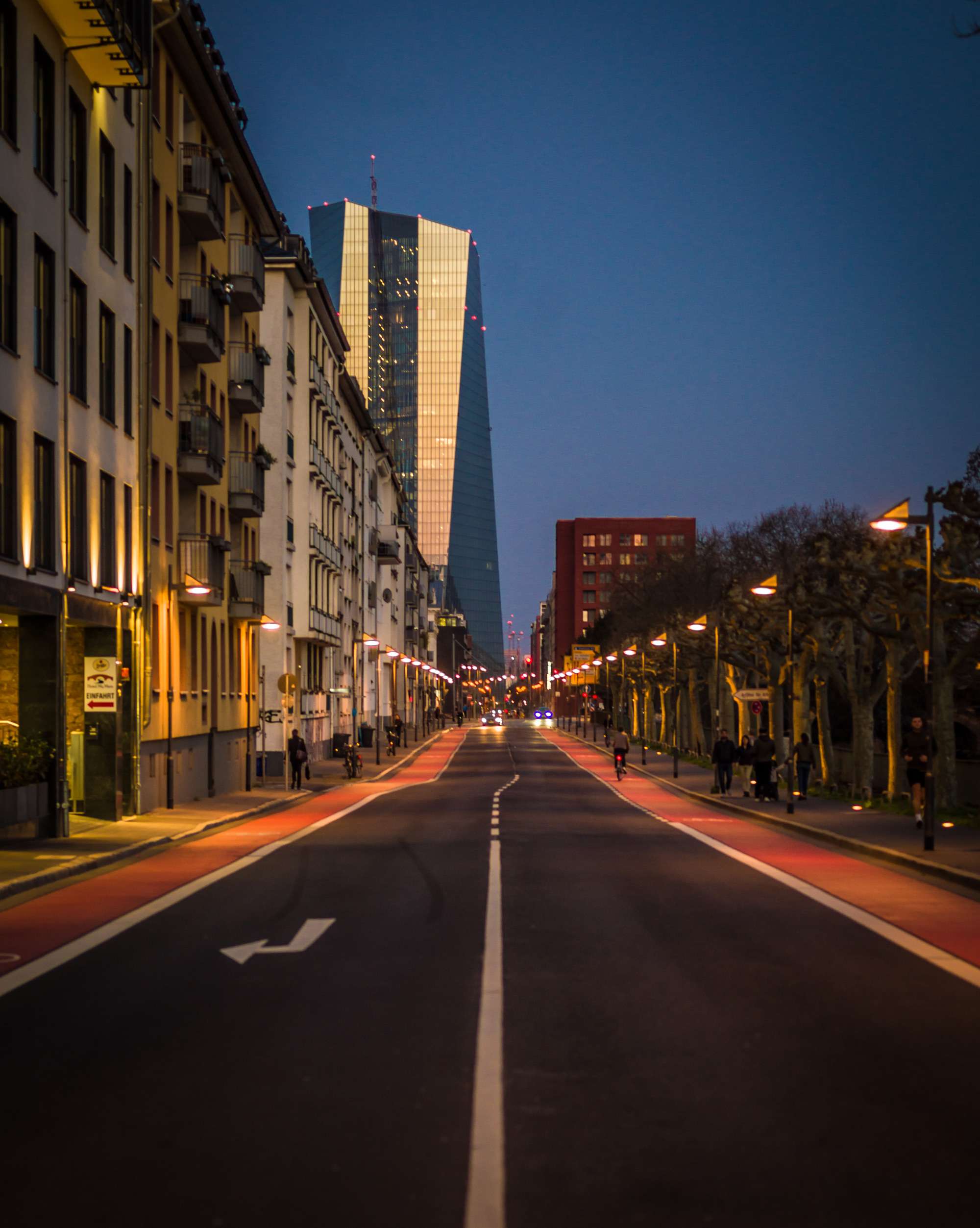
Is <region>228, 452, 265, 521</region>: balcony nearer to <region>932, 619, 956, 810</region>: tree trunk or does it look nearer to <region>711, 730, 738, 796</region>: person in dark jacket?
<region>711, 730, 738, 796</region>: person in dark jacket

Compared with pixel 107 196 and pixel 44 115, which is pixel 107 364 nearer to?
A: pixel 107 196

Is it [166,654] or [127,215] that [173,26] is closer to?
[127,215]

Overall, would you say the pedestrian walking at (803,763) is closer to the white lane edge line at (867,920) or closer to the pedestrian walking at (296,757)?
the white lane edge line at (867,920)

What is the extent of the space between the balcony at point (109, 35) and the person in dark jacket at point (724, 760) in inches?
867

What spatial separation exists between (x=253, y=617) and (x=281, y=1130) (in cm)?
3854

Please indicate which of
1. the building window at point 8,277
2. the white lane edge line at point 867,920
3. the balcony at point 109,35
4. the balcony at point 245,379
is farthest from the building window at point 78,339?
the balcony at point 245,379

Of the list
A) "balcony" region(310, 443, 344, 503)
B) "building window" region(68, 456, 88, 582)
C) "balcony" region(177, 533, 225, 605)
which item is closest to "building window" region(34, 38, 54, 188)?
"building window" region(68, 456, 88, 582)

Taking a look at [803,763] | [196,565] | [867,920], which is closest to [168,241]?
[196,565]

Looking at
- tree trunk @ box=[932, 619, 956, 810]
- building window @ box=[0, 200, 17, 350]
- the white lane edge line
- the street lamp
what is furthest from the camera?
tree trunk @ box=[932, 619, 956, 810]

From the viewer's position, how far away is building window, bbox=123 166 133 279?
100ft

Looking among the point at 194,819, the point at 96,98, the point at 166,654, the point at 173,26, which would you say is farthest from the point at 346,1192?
the point at 173,26

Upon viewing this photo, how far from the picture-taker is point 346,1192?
17.7 feet

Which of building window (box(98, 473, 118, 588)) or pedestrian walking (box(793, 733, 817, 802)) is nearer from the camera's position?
building window (box(98, 473, 118, 588))

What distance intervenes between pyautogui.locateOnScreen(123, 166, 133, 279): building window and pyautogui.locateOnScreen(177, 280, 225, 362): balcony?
5657mm
